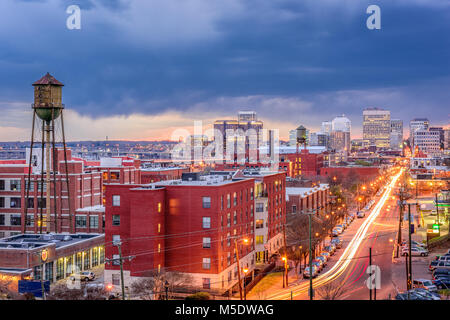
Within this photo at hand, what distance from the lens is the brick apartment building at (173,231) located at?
2533 cm

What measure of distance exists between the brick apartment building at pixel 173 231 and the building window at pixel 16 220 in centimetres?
1929

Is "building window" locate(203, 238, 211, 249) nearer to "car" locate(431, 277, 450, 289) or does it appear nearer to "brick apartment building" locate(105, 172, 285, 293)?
"brick apartment building" locate(105, 172, 285, 293)

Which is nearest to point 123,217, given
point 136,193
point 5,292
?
point 136,193

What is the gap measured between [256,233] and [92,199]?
1773 cm

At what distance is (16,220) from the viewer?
42.2m

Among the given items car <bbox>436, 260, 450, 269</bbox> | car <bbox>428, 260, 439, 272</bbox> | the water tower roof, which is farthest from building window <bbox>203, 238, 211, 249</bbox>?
the water tower roof

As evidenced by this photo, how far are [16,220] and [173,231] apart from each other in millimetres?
21901

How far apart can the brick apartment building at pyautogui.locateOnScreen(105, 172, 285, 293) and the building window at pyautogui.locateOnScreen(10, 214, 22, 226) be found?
1929 centimetres

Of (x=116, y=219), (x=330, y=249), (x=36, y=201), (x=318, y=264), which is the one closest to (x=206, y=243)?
(x=116, y=219)

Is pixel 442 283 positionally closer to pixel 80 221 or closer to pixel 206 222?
pixel 206 222

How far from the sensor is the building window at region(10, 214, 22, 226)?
138 feet

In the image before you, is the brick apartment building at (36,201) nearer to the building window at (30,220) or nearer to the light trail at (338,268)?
the building window at (30,220)

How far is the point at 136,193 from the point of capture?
25.5 metres
